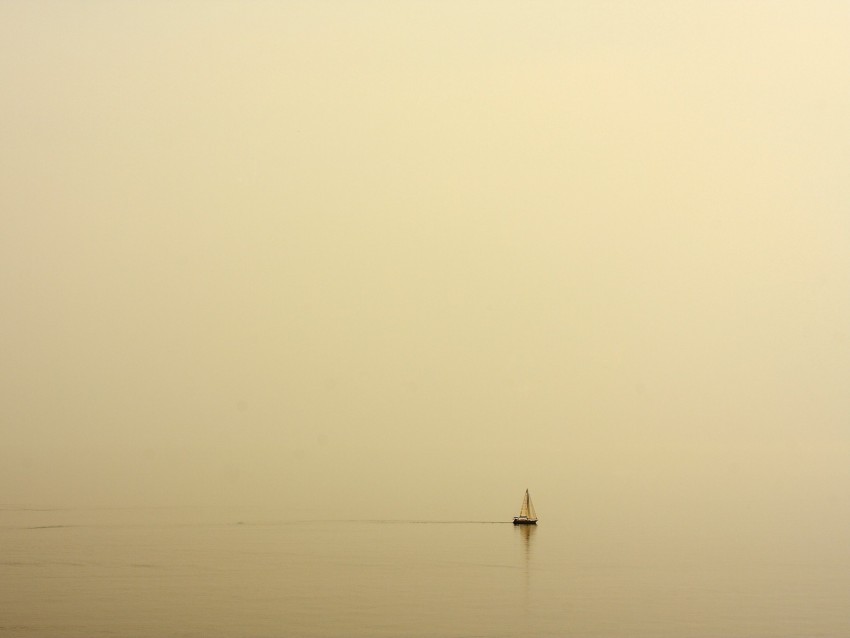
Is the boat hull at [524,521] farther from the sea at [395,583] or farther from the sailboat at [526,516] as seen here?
the sea at [395,583]

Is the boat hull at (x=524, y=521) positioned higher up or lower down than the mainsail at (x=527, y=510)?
lower down

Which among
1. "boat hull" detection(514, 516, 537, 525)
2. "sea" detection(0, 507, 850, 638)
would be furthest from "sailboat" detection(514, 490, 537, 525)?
"sea" detection(0, 507, 850, 638)

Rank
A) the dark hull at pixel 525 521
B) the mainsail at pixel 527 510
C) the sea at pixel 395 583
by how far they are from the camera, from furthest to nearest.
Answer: the mainsail at pixel 527 510, the dark hull at pixel 525 521, the sea at pixel 395 583

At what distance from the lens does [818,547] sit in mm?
158750

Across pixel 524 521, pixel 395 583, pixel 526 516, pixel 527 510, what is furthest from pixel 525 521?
pixel 395 583

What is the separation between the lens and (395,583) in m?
114

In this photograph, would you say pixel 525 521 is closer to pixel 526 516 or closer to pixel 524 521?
pixel 524 521

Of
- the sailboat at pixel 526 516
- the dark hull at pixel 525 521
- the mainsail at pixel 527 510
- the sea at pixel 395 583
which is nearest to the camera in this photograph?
the sea at pixel 395 583

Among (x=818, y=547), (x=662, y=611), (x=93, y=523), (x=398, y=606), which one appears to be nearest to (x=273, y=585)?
(x=398, y=606)

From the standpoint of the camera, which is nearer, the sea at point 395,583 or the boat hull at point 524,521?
the sea at point 395,583

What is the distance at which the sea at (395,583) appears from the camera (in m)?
92.4

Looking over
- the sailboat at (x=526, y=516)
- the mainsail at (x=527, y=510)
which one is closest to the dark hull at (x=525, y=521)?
the sailboat at (x=526, y=516)

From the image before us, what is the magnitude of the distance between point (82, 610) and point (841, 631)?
59383mm

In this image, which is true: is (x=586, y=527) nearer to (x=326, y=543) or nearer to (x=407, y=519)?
(x=407, y=519)
